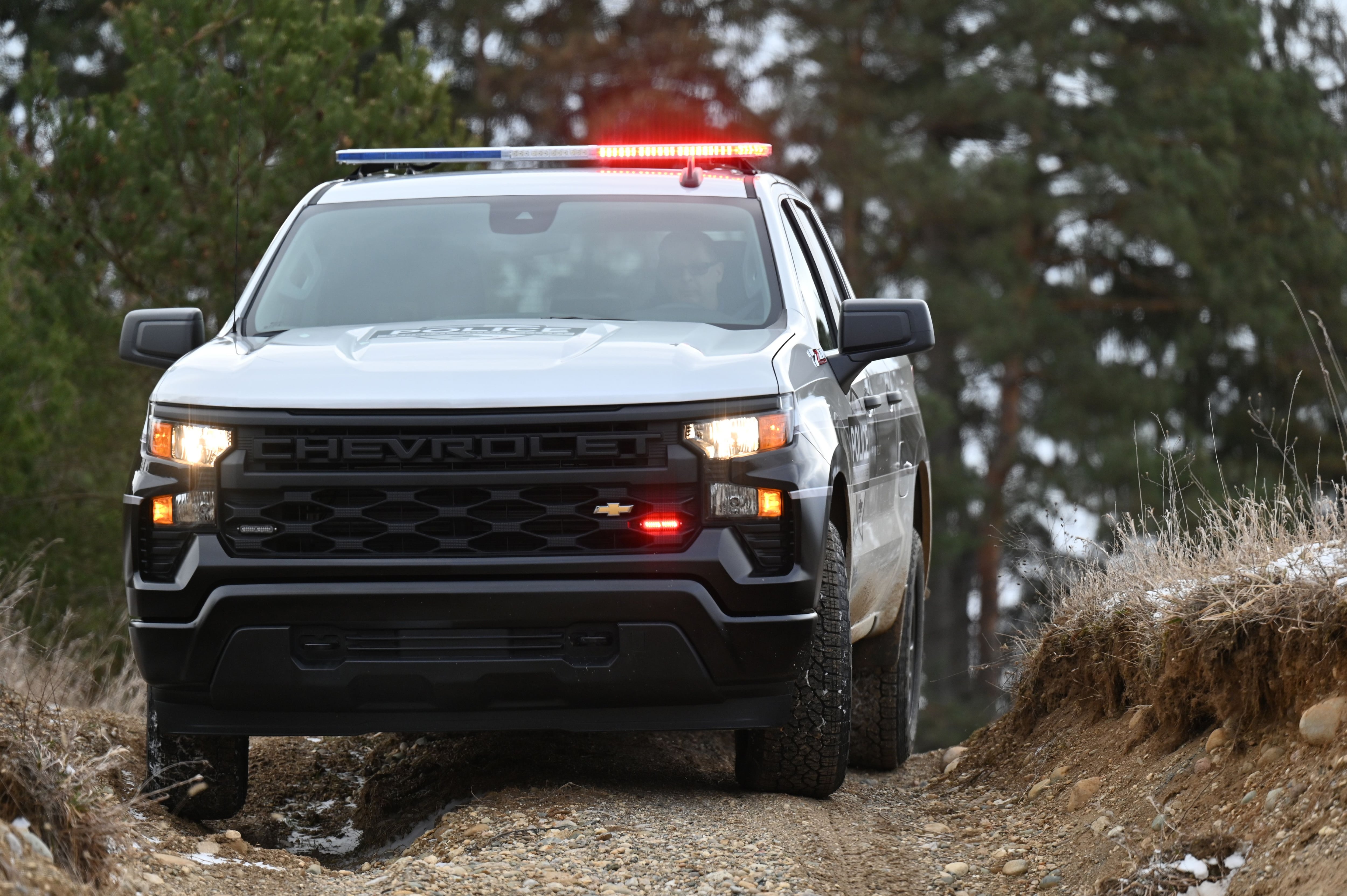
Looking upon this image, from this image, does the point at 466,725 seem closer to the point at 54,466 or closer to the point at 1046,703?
the point at 1046,703

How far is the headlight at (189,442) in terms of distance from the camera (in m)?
4.85

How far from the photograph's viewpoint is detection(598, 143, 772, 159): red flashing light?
6.50 m

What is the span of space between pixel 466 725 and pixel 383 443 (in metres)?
0.86

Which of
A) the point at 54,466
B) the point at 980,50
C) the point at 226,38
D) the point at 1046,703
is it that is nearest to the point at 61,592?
the point at 54,466

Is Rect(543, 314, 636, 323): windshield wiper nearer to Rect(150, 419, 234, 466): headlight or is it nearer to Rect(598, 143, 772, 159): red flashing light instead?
Rect(598, 143, 772, 159): red flashing light

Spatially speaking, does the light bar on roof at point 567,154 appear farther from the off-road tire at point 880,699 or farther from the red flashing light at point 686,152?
the off-road tire at point 880,699

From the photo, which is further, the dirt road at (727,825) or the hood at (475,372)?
the hood at (475,372)

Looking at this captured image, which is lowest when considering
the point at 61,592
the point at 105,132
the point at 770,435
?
the point at 61,592

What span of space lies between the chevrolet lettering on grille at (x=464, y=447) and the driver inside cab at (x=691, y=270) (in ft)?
4.10

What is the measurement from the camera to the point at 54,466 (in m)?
16.6

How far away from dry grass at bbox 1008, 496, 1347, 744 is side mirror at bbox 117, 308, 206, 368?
3.33 m

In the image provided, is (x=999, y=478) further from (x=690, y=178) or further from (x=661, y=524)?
(x=661, y=524)

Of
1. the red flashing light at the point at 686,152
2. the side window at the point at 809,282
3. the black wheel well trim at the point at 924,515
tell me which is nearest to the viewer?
the side window at the point at 809,282

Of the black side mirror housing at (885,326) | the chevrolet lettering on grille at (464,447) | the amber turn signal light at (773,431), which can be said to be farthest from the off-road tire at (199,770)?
the black side mirror housing at (885,326)
